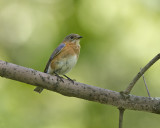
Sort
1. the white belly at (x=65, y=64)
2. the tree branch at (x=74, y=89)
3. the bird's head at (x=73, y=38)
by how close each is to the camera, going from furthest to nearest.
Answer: the bird's head at (x=73, y=38) → the white belly at (x=65, y=64) → the tree branch at (x=74, y=89)

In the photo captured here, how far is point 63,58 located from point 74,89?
1.78 m

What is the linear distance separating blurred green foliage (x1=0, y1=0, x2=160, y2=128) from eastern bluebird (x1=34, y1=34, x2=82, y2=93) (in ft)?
0.57

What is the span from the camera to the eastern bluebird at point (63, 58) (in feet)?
17.4

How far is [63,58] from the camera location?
211 inches

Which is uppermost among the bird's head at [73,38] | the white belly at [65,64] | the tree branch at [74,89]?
the bird's head at [73,38]

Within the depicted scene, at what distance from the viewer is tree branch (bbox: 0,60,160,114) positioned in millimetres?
3406

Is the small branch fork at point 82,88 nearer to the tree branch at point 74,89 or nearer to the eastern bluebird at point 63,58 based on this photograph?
the tree branch at point 74,89

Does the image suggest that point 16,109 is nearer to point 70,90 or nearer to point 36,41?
point 36,41

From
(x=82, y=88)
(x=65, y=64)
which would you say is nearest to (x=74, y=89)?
(x=82, y=88)

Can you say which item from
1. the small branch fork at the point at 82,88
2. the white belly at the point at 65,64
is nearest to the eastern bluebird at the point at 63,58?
the white belly at the point at 65,64

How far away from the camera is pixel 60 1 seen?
6320mm

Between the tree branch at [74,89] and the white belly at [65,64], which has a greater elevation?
the tree branch at [74,89]

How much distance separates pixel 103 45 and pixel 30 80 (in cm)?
250

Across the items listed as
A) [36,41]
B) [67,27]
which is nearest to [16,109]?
[36,41]
